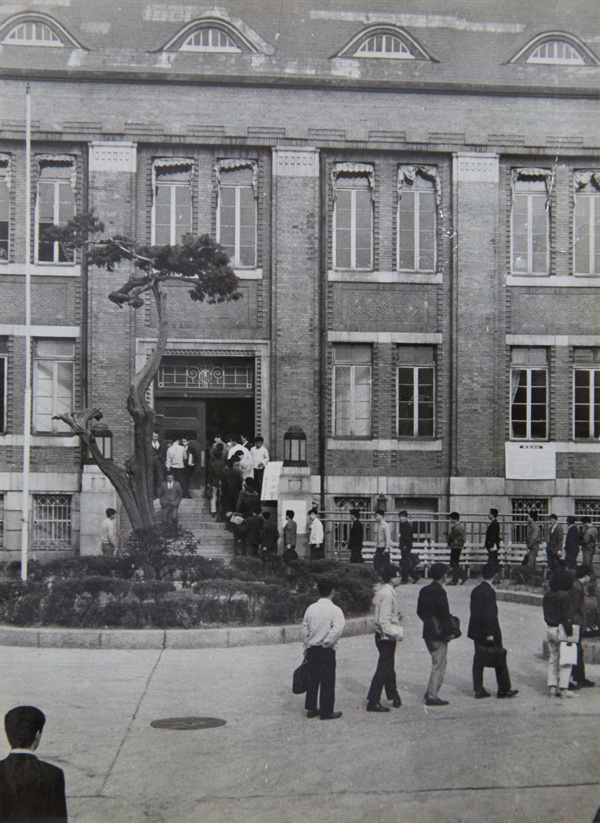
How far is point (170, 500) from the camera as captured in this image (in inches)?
567

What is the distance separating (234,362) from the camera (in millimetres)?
13711

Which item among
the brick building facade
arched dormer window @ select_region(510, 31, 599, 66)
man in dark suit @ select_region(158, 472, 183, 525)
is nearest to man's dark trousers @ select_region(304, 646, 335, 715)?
the brick building facade

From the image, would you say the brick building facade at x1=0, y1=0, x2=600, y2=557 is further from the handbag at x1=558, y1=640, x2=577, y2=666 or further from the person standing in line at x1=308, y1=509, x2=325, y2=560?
the handbag at x1=558, y1=640, x2=577, y2=666

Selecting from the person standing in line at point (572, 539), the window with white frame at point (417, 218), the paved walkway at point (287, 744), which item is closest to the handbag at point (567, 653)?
the paved walkway at point (287, 744)

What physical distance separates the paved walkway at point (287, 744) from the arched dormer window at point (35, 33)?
23.6 feet

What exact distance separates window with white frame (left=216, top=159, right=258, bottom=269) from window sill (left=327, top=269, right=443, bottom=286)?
1.32 metres

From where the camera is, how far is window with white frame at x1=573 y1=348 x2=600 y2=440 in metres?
12.6

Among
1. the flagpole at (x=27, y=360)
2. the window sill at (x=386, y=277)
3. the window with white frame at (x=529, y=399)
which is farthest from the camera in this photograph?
the window sill at (x=386, y=277)

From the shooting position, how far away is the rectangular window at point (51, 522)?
1212 cm

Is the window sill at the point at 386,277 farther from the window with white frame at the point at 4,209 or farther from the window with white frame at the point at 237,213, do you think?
the window with white frame at the point at 4,209

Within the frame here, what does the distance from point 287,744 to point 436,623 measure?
214cm

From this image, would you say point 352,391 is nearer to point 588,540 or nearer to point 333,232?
point 333,232

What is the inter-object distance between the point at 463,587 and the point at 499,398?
8.79ft

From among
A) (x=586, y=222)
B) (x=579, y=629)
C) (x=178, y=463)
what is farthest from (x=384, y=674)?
(x=586, y=222)
